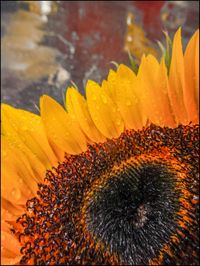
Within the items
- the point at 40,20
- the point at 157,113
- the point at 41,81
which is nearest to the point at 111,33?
the point at 40,20

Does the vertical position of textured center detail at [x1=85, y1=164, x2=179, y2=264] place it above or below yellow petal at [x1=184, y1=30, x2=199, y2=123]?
below

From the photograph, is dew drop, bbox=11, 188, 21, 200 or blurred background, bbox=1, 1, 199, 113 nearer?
dew drop, bbox=11, 188, 21, 200

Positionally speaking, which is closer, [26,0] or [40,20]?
[40,20]

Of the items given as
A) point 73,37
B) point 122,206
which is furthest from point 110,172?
point 73,37

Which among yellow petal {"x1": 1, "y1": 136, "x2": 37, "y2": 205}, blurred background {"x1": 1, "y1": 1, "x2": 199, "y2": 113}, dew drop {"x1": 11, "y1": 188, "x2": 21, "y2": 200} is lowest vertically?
dew drop {"x1": 11, "y1": 188, "x2": 21, "y2": 200}

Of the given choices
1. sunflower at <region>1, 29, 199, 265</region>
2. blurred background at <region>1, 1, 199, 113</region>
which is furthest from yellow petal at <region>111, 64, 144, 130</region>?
blurred background at <region>1, 1, 199, 113</region>

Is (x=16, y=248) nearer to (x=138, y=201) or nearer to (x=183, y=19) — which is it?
(x=138, y=201)

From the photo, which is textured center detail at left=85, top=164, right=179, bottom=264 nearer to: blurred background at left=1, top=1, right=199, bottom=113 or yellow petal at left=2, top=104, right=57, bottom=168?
yellow petal at left=2, top=104, right=57, bottom=168

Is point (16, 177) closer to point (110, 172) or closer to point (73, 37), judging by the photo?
point (110, 172)
